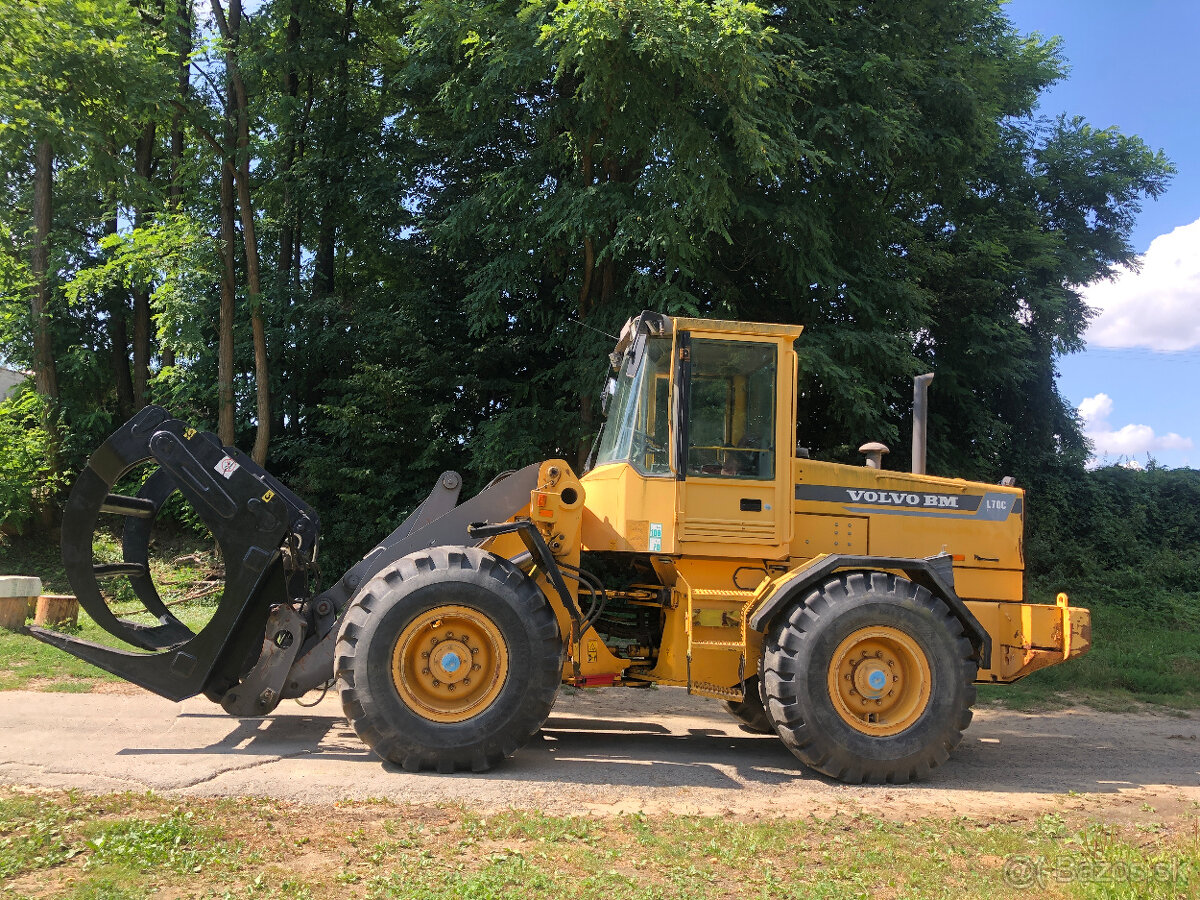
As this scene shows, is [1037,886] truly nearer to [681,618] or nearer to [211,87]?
[681,618]

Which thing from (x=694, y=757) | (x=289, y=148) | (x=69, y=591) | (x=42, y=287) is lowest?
(x=694, y=757)

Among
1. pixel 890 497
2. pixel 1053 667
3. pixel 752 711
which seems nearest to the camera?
pixel 890 497

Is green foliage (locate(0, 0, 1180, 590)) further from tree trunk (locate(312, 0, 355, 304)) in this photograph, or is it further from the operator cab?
the operator cab

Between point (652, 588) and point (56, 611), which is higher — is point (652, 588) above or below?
above

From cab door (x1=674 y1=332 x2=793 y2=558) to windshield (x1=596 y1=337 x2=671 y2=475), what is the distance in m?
0.11

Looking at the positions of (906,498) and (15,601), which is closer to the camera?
(906,498)

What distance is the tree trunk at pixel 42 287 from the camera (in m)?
17.1

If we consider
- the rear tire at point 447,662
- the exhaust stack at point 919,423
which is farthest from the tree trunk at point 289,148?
the exhaust stack at point 919,423

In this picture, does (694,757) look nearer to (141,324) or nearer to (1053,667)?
(1053,667)

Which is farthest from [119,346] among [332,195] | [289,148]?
[332,195]

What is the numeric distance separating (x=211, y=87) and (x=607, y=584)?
13643mm

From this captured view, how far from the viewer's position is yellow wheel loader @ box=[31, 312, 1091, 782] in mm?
5965

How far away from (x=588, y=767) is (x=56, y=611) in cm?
762

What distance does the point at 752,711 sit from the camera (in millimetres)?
7512
